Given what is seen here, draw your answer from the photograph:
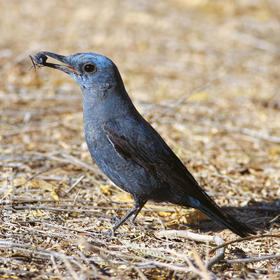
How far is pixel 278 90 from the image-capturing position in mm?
7965

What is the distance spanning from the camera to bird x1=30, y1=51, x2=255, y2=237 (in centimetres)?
396

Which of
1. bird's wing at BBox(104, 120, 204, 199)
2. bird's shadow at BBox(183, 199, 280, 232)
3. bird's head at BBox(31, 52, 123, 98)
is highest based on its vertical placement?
bird's head at BBox(31, 52, 123, 98)

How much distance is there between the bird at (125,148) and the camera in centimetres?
396

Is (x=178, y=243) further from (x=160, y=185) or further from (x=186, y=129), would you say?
(x=186, y=129)

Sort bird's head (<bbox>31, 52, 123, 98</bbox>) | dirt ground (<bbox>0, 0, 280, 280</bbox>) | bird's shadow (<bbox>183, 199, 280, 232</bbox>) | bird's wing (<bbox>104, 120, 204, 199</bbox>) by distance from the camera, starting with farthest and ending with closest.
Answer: bird's shadow (<bbox>183, 199, 280, 232</bbox>), bird's head (<bbox>31, 52, 123, 98</bbox>), bird's wing (<bbox>104, 120, 204, 199</bbox>), dirt ground (<bbox>0, 0, 280, 280</bbox>)

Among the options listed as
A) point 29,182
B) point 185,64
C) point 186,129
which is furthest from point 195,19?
point 29,182

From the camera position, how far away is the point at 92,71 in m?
4.06

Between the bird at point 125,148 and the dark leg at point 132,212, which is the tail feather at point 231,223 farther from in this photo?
the dark leg at point 132,212

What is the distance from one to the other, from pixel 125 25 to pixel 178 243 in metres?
7.12

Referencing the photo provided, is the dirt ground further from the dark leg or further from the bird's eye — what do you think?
the bird's eye

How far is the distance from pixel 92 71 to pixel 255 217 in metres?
2.06

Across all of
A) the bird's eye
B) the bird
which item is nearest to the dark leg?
the bird

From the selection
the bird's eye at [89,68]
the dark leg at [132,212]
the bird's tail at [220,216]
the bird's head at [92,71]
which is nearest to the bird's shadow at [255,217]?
the bird's tail at [220,216]

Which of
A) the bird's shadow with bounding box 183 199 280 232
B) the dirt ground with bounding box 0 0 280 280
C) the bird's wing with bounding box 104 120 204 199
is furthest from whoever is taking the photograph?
the bird's shadow with bounding box 183 199 280 232
